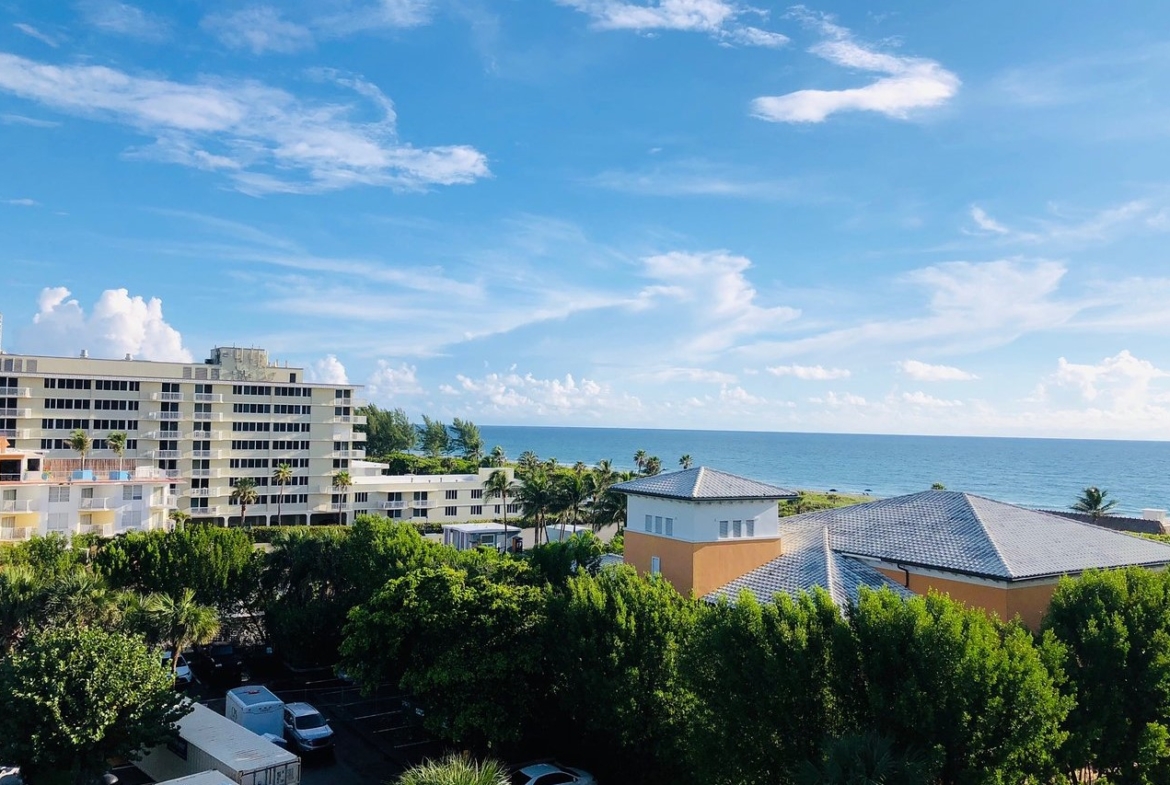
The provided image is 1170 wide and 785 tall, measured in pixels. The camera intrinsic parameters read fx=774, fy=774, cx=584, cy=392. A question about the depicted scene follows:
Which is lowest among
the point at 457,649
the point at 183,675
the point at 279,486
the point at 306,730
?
the point at 183,675

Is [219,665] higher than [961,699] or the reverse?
the reverse

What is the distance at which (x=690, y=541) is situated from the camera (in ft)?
109

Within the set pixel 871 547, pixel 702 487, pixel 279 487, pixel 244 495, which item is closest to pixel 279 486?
Answer: pixel 279 487

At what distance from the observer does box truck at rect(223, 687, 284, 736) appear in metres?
31.8

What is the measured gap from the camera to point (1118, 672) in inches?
845

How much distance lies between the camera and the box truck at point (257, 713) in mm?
31750

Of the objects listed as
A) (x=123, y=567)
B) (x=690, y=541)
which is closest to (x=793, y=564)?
(x=690, y=541)

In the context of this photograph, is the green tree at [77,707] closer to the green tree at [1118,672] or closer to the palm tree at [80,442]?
the green tree at [1118,672]

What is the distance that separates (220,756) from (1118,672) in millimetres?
27838

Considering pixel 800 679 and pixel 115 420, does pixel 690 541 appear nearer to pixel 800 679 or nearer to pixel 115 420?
pixel 800 679

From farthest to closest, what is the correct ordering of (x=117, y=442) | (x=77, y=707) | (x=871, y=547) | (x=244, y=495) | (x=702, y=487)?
1. (x=244, y=495)
2. (x=117, y=442)
3. (x=702, y=487)
4. (x=871, y=547)
5. (x=77, y=707)

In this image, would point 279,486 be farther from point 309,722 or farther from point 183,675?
point 309,722

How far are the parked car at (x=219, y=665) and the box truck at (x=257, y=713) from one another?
351 inches

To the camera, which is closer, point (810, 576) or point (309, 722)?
point (810, 576)
